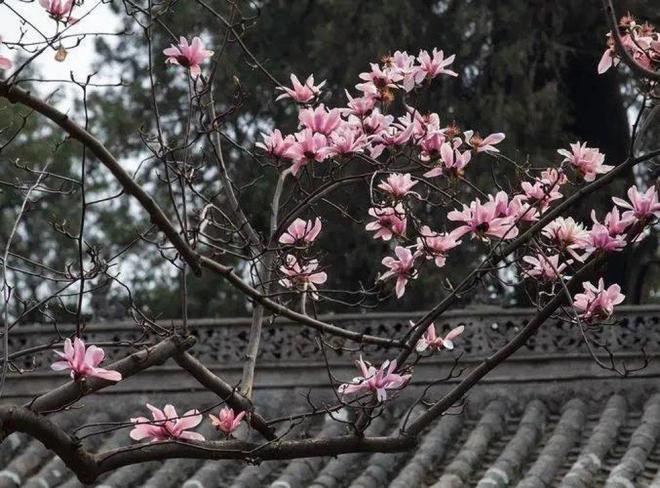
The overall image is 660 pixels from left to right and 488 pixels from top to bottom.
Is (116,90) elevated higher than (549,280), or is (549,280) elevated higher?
(116,90)

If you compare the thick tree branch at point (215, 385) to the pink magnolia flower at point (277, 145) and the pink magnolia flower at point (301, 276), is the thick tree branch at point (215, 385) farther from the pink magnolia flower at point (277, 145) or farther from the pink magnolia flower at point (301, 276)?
the pink magnolia flower at point (277, 145)

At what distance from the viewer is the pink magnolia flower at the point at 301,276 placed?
378cm

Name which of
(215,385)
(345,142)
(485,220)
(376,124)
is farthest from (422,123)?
(215,385)

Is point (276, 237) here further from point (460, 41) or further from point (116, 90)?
point (116, 90)

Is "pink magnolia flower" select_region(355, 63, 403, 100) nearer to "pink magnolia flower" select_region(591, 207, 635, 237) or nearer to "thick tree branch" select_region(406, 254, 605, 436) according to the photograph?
"pink magnolia flower" select_region(591, 207, 635, 237)

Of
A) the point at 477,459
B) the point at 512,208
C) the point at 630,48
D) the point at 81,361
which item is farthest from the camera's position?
the point at 477,459

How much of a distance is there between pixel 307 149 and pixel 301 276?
431 mm

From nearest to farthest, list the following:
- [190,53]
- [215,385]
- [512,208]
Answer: [215,385]
[512,208]
[190,53]

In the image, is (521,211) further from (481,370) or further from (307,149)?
(307,149)

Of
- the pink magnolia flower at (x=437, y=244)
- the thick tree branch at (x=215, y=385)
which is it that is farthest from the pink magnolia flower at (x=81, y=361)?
the pink magnolia flower at (x=437, y=244)

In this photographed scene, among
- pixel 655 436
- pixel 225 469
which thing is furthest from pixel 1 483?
pixel 655 436

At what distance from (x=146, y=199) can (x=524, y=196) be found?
3.55 feet

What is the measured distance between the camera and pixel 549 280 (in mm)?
3877

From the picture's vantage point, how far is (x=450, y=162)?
12.0 ft
